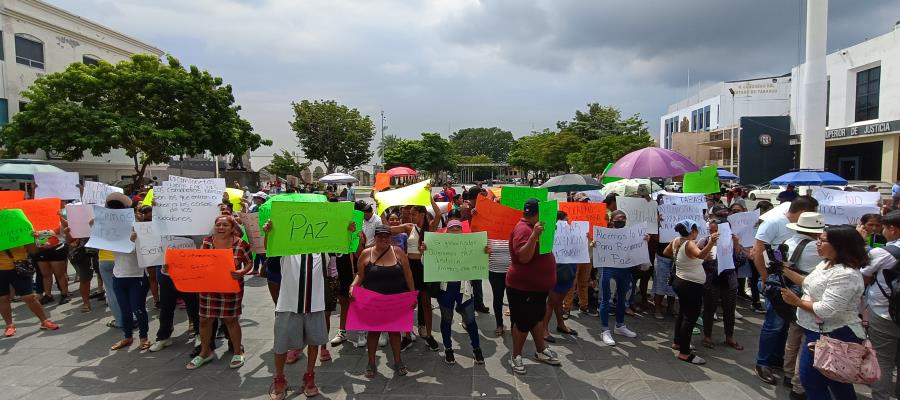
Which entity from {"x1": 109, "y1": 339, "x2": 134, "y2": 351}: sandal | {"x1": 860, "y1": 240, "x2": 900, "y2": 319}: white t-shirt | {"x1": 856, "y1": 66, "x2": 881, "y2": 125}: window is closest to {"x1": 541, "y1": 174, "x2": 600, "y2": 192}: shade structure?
{"x1": 860, "y1": 240, "x2": 900, "y2": 319}: white t-shirt

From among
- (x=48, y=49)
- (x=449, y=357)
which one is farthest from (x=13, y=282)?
(x=48, y=49)

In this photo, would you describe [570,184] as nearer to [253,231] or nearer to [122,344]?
[253,231]

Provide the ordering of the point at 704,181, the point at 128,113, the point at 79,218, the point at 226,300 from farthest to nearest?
1. the point at 128,113
2. the point at 704,181
3. the point at 79,218
4. the point at 226,300

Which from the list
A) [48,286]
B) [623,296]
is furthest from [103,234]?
[623,296]

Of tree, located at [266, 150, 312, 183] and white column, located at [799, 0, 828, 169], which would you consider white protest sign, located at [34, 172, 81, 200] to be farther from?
tree, located at [266, 150, 312, 183]

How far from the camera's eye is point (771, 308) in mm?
4387

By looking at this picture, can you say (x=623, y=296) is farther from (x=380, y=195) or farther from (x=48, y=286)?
(x=48, y=286)

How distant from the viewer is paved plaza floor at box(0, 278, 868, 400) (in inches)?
168

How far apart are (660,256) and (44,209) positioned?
915cm

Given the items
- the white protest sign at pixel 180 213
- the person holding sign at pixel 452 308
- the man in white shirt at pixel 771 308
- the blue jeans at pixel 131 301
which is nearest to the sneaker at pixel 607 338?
the man in white shirt at pixel 771 308

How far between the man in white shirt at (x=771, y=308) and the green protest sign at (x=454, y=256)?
2819 millimetres

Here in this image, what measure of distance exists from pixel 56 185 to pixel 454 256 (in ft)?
29.0

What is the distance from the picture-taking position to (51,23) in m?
23.6

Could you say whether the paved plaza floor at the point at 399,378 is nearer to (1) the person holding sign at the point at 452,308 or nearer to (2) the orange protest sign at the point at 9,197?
(1) the person holding sign at the point at 452,308
